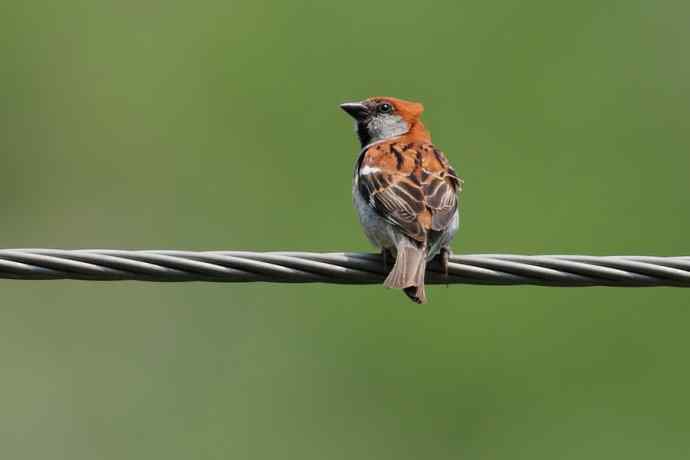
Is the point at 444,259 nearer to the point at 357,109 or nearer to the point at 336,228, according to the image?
the point at 357,109

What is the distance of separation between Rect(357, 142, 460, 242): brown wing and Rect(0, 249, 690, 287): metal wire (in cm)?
181

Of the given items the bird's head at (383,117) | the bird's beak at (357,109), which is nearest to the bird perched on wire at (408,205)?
the bird's head at (383,117)

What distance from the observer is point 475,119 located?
2594cm

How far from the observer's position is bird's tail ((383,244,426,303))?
8148 mm

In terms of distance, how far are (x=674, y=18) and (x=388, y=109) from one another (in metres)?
15.7

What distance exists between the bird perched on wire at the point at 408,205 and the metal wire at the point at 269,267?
89cm

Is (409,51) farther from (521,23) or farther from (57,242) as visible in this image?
(57,242)

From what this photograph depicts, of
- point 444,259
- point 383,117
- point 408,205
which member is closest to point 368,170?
point 408,205

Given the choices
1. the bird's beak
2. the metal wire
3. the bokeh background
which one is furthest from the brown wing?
the bokeh background

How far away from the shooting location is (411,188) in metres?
9.45

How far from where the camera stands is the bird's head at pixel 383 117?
38.1 feet

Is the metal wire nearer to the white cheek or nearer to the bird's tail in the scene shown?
the bird's tail

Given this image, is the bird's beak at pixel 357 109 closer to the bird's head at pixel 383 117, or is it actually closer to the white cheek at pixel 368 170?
the bird's head at pixel 383 117

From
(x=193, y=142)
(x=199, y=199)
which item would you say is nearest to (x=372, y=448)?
(x=199, y=199)
